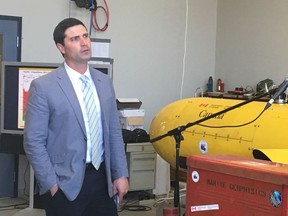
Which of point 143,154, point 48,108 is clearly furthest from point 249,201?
point 143,154

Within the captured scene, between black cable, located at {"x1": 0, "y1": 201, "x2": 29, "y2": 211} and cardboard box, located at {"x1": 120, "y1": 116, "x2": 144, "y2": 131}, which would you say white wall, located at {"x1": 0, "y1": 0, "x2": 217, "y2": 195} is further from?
cardboard box, located at {"x1": 120, "y1": 116, "x2": 144, "y2": 131}

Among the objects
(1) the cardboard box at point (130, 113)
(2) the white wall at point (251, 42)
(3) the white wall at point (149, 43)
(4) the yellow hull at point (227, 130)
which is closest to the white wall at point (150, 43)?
(3) the white wall at point (149, 43)

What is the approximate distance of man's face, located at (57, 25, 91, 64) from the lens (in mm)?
2607

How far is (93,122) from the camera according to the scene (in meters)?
2.63

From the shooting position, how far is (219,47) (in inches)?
282

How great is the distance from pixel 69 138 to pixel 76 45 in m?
0.44

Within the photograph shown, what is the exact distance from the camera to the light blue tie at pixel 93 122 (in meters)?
2.61

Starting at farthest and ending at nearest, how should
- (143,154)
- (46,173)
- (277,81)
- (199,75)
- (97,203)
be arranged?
(199,75) < (277,81) < (143,154) < (97,203) < (46,173)

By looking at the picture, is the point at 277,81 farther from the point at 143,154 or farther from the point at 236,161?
the point at 236,161

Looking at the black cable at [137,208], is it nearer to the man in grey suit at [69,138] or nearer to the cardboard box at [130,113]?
the cardboard box at [130,113]

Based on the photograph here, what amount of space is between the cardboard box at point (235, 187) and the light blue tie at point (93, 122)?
0.45 m

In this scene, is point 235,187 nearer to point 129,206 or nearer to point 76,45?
point 76,45

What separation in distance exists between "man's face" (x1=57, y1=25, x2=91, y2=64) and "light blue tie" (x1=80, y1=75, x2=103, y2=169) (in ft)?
0.34

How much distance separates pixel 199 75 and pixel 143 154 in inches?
78.2
